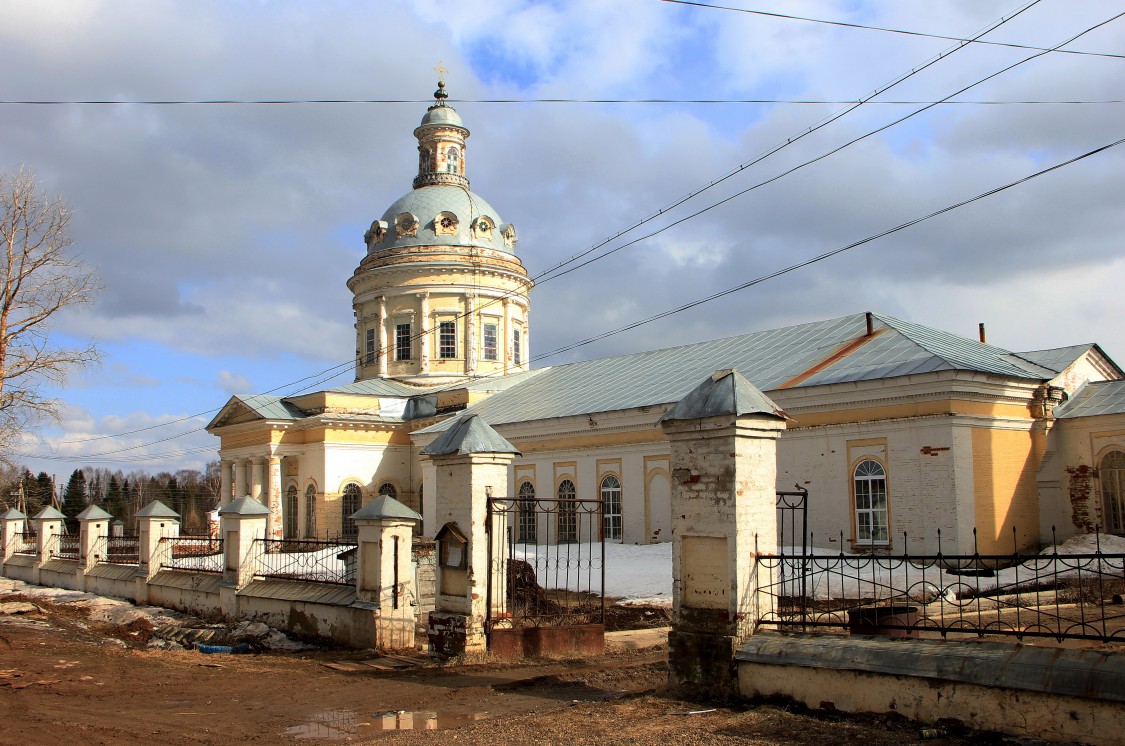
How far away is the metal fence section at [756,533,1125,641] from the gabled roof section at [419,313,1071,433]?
4.07 m

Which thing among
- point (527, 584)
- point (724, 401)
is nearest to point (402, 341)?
point (527, 584)

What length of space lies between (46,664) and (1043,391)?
19.7 meters

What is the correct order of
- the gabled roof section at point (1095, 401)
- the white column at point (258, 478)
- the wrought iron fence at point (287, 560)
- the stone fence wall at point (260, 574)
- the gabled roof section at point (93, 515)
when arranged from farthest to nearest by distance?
1. the white column at point (258, 478)
2. the gabled roof section at point (93, 515)
3. the gabled roof section at point (1095, 401)
4. the wrought iron fence at point (287, 560)
5. the stone fence wall at point (260, 574)

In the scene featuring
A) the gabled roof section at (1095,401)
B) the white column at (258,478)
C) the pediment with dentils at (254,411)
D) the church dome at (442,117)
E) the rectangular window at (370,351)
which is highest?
the church dome at (442,117)

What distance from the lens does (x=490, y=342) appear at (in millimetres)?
40281

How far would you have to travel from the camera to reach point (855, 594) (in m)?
17.0

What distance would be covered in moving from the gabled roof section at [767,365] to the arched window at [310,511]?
4989 mm

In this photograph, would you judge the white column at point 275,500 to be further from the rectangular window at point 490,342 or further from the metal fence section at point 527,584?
the metal fence section at point 527,584

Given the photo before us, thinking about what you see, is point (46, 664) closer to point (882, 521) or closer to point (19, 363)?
point (19, 363)

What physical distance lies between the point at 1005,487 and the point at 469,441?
44.4ft

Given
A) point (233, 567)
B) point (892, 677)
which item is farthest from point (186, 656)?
point (892, 677)

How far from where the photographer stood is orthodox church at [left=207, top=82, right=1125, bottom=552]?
66.7 ft

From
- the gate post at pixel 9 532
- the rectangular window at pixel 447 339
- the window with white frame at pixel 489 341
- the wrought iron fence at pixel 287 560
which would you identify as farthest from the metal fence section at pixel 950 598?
the gate post at pixel 9 532

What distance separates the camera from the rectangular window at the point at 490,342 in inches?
1581
